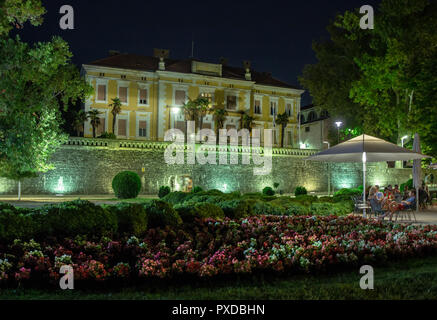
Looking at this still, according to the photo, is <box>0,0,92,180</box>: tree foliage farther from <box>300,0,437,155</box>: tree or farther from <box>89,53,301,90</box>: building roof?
<box>89,53,301,90</box>: building roof

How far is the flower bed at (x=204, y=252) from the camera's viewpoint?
234 inches

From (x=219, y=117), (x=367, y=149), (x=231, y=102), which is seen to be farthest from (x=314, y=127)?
(x=367, y=149)

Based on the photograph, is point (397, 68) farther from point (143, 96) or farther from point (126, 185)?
point (143, 96)

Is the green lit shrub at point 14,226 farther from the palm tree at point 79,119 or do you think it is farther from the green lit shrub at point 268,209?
the palm tree at point 79,119

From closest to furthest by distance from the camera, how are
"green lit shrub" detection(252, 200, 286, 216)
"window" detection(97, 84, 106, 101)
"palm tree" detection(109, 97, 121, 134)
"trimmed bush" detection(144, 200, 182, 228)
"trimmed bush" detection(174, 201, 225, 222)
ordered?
"trimmed bush" detection(144, 200, 182, 228) < "trimmed bush" detection(174, 201, 225, 222) < "green lit shrub" detection(252, 200, 286, 216) < "palm tree" detection(109, 97, 121, 134) < "window" detection(97, 84, 106, 101)

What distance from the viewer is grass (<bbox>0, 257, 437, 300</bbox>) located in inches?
197

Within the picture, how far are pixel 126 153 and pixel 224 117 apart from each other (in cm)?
1815

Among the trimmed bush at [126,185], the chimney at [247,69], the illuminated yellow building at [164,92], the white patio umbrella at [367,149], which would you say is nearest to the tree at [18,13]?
the white patio umbrella at [367,149]

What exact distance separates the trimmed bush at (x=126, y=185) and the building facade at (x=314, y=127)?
33307 mm

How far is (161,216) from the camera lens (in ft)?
27.8

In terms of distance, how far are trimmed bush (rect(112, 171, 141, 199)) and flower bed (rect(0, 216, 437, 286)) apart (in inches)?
704

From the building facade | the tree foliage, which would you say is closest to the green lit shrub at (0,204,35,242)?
the tree foliage
